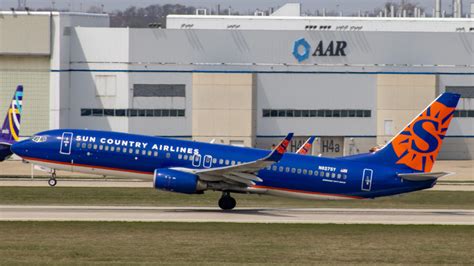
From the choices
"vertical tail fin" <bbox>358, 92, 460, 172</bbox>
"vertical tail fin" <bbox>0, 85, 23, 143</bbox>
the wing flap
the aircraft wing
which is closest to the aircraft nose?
the aircraft wing

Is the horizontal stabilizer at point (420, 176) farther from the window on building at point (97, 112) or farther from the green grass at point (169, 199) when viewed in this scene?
the window on building at point (97, 112)

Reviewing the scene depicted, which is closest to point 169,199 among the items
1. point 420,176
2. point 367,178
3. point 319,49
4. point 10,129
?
point 367,178

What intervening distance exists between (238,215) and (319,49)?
202 feet

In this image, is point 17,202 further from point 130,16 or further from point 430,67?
point 130,16

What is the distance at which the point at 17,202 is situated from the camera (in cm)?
6144

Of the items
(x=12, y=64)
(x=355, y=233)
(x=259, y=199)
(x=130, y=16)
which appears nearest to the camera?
(x=355, y=233)

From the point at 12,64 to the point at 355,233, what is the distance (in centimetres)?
6962

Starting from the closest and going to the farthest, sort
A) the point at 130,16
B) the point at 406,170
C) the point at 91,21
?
→ 1. the point at 406,170
2. the point at 91,21
3. the point at 130,16

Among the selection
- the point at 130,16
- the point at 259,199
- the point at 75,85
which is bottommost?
the point at 259,199

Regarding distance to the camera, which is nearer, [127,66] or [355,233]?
[355,233]

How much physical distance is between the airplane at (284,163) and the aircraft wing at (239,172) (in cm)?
8

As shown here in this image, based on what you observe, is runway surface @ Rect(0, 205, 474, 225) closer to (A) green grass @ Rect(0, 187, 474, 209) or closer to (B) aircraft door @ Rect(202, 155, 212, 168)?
(B) aircraft door @ Rect(202, 155, 212, 168)

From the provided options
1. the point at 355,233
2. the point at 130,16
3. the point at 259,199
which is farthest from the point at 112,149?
the point at 130,16

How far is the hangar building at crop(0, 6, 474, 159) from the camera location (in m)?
112
